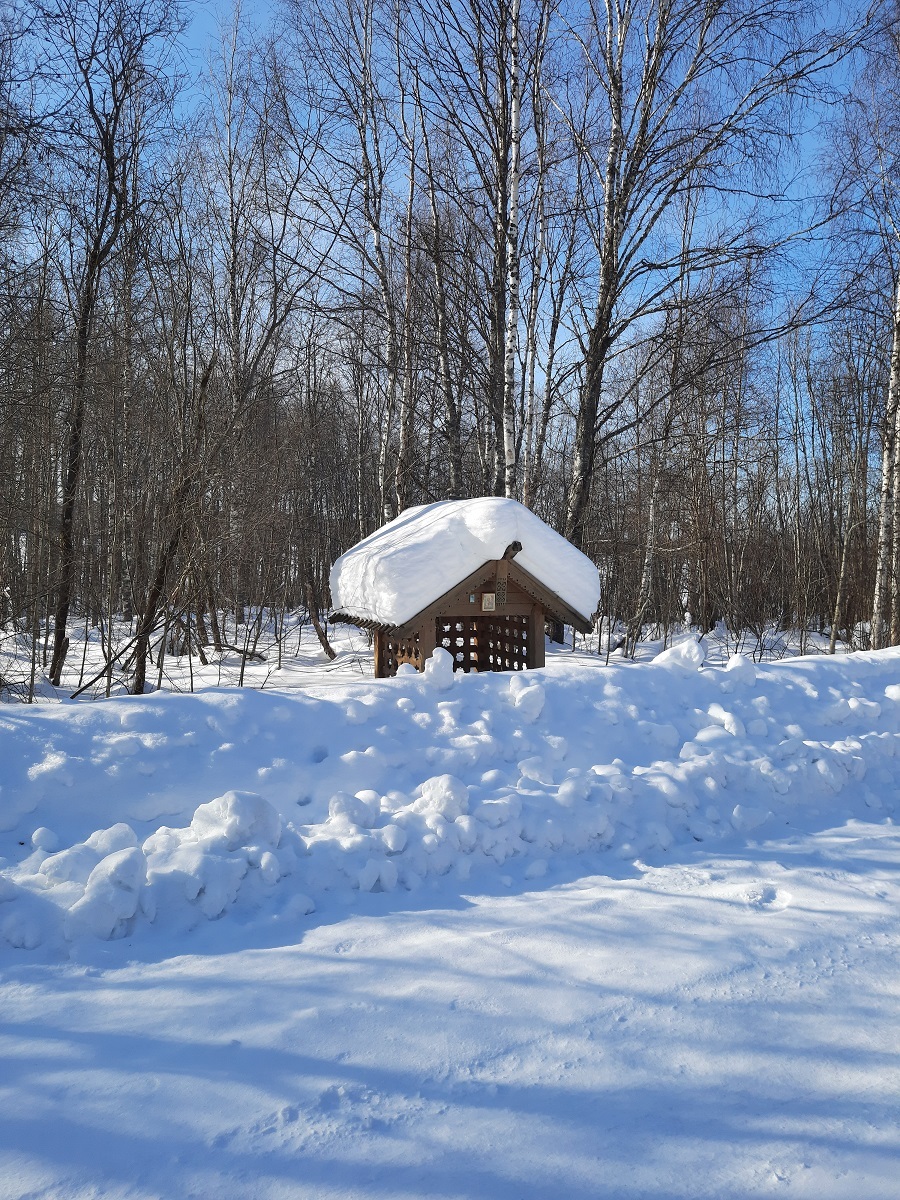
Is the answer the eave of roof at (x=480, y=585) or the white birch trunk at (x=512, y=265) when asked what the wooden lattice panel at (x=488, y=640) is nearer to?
the eave of roof at (x=480, y=585)

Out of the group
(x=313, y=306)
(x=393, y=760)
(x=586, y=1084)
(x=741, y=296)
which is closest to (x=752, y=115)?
(x=741, y=296)

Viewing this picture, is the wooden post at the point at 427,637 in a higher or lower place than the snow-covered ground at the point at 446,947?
higher

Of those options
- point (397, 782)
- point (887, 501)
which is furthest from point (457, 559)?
point (887, 501)

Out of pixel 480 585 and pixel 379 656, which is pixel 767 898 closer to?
pixel 480 585

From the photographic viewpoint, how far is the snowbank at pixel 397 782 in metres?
3.00

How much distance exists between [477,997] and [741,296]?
40.1ft

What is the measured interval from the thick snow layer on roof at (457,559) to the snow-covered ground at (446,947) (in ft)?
5.50

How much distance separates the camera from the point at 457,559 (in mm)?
6531

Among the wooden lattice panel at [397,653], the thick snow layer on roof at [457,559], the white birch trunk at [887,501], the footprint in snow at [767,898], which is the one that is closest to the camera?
the footprint in snow at [767,898]

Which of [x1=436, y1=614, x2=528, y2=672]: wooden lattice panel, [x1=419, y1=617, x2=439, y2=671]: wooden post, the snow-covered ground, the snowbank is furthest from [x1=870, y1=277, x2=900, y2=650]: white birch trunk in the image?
[x1=419, y1=617, x2=439, y2=671]: wooden post

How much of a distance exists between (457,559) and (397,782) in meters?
2.89

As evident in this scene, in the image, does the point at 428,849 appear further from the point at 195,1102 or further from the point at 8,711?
the point at 8,711

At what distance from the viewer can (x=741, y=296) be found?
12125 millimetres

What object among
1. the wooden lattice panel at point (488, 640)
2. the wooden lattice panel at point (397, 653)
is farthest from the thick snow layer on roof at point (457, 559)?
the wooden lattice panel at point (488, 640)
